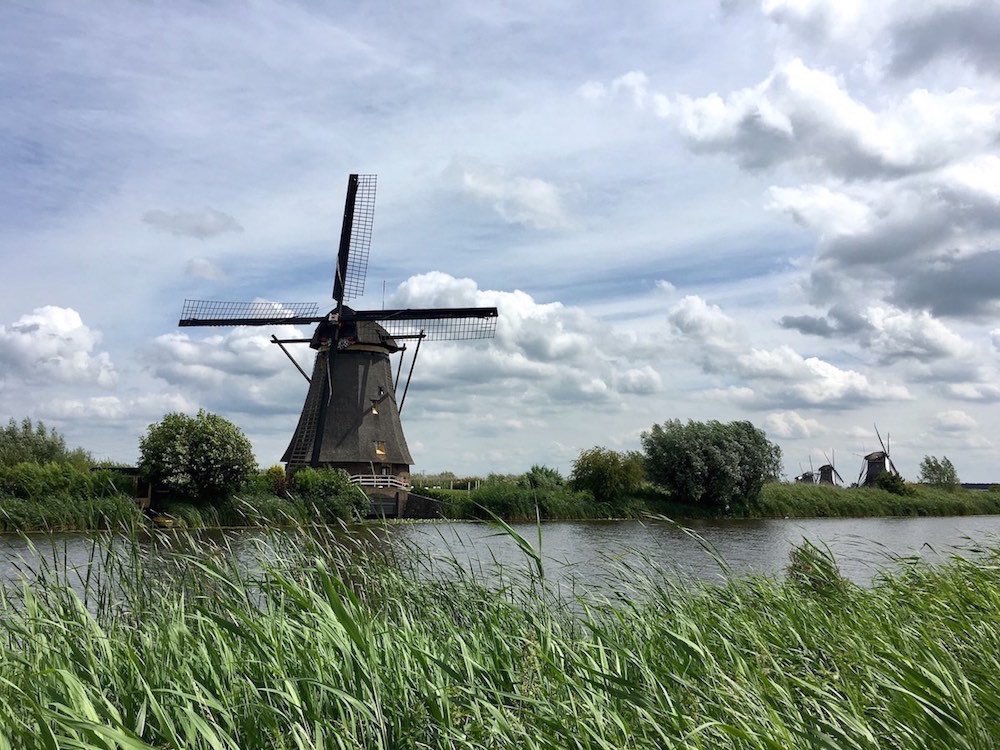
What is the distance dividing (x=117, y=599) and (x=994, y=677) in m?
4.37

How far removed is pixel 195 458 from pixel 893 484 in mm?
32188

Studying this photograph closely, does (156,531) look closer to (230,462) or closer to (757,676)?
(757,676)

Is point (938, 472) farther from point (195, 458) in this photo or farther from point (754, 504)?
point (195, 458)

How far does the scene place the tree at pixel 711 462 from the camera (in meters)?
31.8

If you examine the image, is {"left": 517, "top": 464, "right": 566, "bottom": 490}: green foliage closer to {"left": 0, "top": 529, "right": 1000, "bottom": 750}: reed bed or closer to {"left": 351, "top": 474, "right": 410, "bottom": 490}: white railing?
{"left": 351, "top": 474, "right": 410, "bottom": 490}: white railing

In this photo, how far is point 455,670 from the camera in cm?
340

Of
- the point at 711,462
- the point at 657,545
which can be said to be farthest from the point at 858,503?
the point at 657,545

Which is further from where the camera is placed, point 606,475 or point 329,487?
point 606,475

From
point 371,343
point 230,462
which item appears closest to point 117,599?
point 230,462

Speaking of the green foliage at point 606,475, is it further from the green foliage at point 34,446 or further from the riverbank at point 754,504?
the green foliage at point 34,446

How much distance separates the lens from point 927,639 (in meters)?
3.70

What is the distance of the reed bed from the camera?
2.88 meters

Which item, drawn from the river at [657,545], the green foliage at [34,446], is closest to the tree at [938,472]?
the river at [657,545]

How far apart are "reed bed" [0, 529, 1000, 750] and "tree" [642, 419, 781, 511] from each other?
2662 cm
